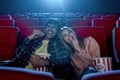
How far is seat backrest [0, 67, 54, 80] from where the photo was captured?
0.45 meters

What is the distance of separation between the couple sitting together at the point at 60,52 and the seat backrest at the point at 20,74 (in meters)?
0.61

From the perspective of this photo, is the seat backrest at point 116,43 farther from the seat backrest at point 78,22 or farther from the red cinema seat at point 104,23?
the seat backrest at point 78,22

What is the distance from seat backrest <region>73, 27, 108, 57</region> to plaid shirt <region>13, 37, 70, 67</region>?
0.47ft

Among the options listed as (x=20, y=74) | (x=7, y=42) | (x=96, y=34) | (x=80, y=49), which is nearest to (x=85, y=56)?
(x=80, y=49)

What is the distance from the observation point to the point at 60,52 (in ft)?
3.74

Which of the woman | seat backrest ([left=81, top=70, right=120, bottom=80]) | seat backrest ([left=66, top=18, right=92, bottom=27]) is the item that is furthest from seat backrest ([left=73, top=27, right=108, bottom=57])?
seat backrest ([left=81, top=70, right=120, bottom=80])

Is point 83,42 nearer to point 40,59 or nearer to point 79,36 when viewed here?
Result: point 79,36

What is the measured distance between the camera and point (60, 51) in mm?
1144

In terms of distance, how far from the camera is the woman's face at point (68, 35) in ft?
3.88

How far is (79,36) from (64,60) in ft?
0.57

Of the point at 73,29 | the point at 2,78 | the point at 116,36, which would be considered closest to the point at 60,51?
the point at 73,29

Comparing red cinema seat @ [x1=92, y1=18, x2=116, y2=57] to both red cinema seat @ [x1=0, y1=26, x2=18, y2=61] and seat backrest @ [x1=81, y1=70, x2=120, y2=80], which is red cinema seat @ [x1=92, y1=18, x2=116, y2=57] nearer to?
red cinema seat @ [x1=0, y1=26, x2=18, y2=61]

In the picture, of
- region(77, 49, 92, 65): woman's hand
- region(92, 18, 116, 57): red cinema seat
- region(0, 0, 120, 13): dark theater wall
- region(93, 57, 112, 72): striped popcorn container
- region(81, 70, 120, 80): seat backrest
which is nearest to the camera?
region(81, 70, 120, 80): seat backrest

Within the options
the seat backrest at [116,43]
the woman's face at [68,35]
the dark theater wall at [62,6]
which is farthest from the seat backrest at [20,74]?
the dark theater wall at [62,6]
